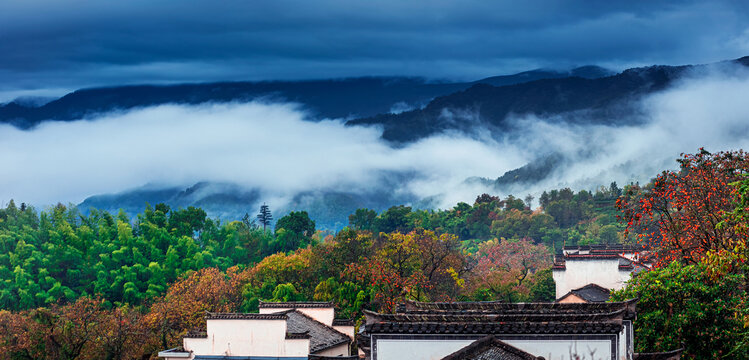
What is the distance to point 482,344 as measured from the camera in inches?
813

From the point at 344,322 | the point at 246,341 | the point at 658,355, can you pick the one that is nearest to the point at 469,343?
the point at 658,355

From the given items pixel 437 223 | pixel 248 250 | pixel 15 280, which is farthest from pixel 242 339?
pixel 437 223

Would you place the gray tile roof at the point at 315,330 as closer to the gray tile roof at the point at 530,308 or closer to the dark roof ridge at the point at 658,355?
the gray tile roof at the point at 530,308

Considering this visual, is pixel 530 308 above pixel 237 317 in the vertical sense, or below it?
above

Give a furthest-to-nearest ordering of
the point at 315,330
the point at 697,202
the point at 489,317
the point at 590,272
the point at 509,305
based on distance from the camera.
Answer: the point at 590,272
the point at 315,330
the point at 697,202
the point at 509,305
the point at 489,317

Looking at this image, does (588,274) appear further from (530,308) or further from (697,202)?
(530,308)

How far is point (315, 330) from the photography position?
138 ft

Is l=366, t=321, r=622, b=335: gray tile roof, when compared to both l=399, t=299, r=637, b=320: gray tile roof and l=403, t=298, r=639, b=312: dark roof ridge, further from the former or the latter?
l=403, t=298, r=639, b=312: dark roof ridge

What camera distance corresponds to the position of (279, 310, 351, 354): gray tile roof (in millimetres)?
40344

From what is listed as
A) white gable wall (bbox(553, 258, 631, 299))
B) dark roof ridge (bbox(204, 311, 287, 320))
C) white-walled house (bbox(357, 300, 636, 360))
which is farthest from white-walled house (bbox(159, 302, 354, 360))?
white gable wall (bbox(553, 258, 631, 299))

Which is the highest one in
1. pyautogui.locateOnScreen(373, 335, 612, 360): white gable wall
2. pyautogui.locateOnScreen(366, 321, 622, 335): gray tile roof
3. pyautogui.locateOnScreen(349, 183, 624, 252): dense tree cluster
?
pyautogui.locateOnScreen(366, 321, 622, 335): gray tile roof

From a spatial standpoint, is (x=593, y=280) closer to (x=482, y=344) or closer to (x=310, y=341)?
(x=310, y=341)

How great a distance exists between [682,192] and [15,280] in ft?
218

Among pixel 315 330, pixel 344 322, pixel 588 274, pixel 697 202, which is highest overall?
pixel 697 202
